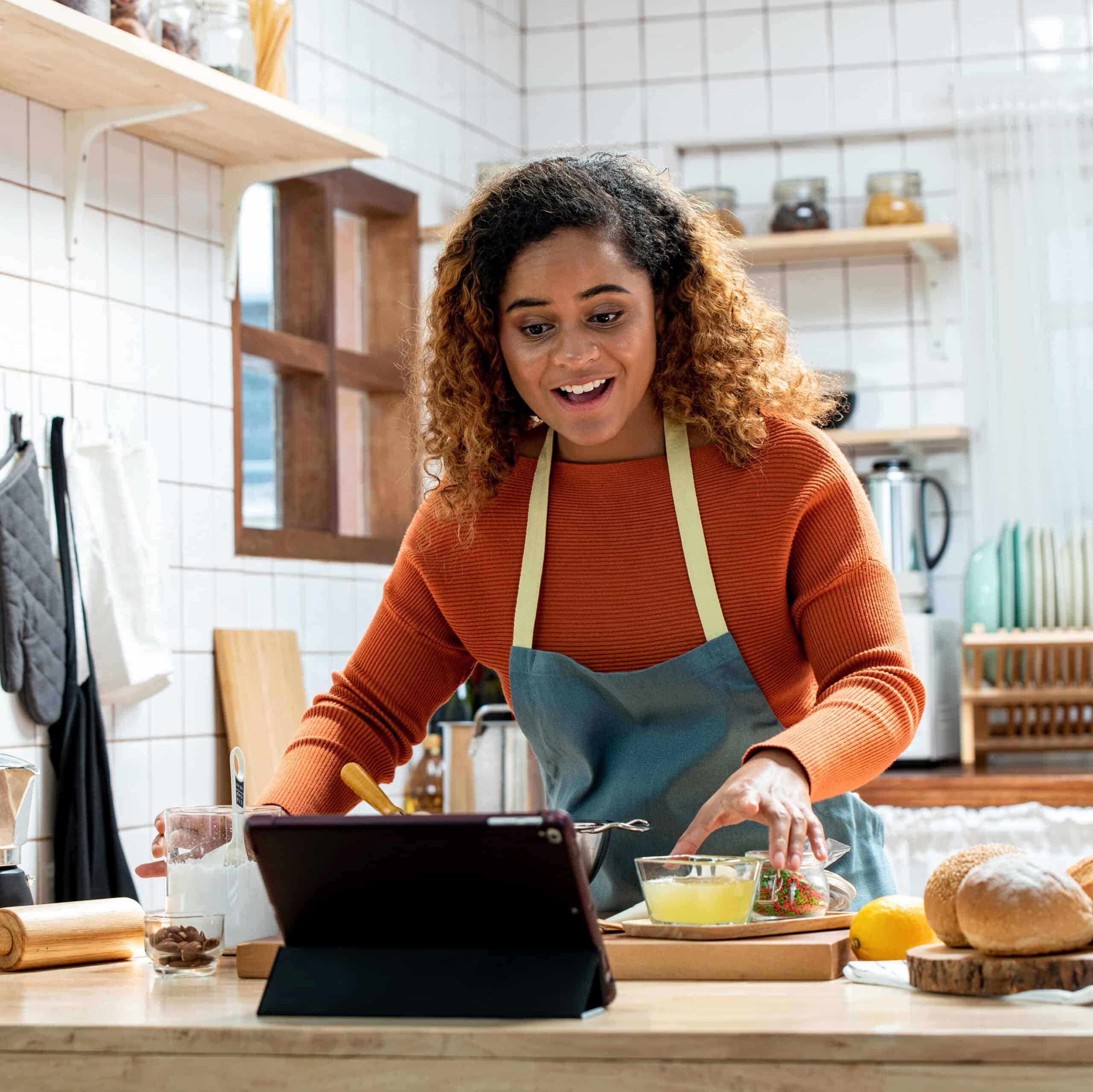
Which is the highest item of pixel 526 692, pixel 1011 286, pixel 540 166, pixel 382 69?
pixel 382 69

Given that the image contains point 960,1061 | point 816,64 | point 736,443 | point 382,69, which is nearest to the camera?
point 960,1061

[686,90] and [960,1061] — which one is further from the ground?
[686,90]

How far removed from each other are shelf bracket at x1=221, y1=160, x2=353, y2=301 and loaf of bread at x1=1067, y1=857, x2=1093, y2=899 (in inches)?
83.0

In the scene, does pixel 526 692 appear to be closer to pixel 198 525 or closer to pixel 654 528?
pixel 654 528

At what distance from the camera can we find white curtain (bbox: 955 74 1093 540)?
3.71 metres

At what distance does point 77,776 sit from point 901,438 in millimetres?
2153

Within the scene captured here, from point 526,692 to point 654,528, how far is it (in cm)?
22

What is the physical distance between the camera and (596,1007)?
3.44ft

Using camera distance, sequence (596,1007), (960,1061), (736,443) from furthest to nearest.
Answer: (736,443) → (596,1007) → (960,1061)

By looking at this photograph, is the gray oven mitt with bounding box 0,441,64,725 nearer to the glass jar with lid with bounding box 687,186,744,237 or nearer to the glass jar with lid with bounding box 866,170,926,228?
the glass jar with lid with bounding box 687,186,744,237

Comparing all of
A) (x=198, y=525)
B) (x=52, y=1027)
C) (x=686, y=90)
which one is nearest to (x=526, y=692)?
(x=52, y=1027)

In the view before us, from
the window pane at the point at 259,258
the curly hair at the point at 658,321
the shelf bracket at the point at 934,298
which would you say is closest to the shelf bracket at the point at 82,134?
the window pane at the point at 259,258

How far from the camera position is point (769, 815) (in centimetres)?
120

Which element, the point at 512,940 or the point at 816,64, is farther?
the point at 816,64
